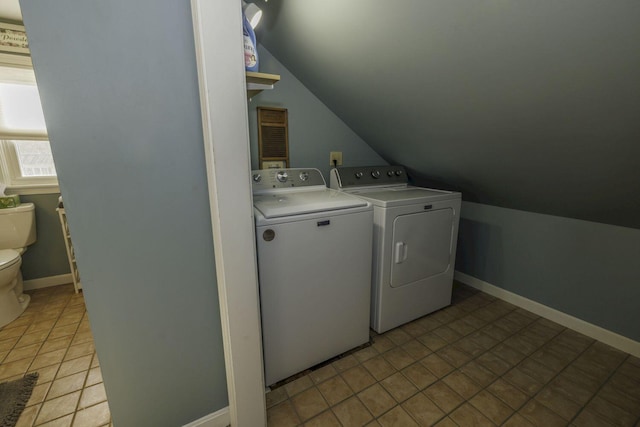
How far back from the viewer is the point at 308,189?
6.61 ft

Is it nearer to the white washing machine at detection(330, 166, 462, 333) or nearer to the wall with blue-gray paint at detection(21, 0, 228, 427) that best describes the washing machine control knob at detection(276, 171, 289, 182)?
the white washing machine at detection(330, 166, 462, 333)

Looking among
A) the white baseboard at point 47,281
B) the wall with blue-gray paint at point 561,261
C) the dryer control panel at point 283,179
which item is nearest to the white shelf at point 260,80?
the dryer control panel at point 283,179

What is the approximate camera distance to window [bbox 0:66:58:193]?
2.26m

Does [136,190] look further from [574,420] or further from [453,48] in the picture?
[574,420]

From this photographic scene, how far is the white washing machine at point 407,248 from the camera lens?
5.77ft

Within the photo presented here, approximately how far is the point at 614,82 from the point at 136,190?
5.67 ft

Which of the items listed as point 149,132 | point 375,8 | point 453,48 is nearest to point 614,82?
point 453,48

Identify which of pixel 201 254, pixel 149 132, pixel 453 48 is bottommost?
pixel 201 254

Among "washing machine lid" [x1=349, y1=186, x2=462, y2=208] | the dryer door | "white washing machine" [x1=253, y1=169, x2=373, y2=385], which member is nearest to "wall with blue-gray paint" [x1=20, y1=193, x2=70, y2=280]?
"white washing machine" [x1=253, y1=169, x2=373, y2=385]

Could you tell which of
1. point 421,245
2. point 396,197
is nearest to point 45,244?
point 396,197

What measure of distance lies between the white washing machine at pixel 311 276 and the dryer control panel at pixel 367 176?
408mm

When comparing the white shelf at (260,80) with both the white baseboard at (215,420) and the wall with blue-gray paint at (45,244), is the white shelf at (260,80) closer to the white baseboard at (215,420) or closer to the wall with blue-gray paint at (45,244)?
the white baseboard at (215,420)

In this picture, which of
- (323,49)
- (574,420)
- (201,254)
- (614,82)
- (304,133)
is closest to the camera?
(614,82)

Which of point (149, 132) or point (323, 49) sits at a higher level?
point (323, 49)
